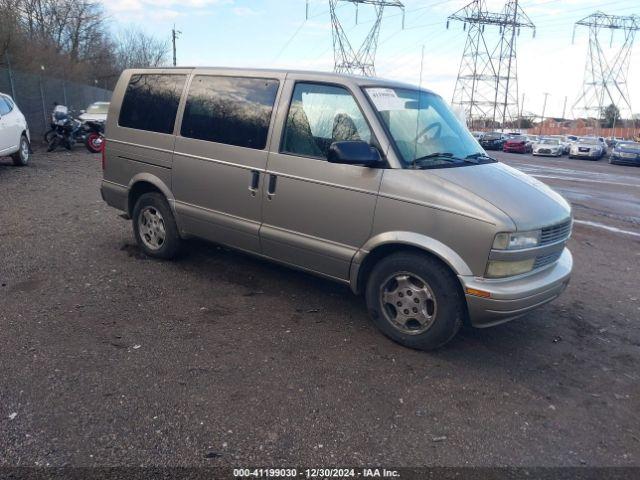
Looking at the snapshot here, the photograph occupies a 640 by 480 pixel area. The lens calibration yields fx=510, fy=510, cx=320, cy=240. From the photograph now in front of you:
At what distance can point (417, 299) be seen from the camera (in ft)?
12.7

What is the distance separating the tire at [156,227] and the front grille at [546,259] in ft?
11.6

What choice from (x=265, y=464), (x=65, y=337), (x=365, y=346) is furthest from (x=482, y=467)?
(x=65, y=337)

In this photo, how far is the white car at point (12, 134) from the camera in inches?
437

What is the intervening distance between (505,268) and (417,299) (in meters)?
0.68

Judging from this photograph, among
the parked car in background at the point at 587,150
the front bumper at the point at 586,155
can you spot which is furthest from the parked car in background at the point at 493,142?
the front bumper at the point at 586,155

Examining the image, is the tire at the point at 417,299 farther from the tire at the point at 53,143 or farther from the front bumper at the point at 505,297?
the tire at the point at 53,143

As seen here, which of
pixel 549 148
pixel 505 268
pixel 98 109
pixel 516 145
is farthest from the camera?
pixel 516 145

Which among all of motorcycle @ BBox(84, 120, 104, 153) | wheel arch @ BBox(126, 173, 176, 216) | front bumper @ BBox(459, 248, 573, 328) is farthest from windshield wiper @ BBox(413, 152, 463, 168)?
motorcycle @ BBox(84, 120, 104, 153)

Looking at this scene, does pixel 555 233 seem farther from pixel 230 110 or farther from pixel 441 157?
pixel 230 110

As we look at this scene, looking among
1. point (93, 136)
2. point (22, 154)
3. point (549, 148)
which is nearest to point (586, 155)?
point (549, 148)

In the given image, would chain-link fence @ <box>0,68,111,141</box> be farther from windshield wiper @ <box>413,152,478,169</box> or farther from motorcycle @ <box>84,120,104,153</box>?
windshield wiper @ <box>413,152,478,169</box>

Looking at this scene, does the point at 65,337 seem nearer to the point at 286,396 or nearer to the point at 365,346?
the point at 286,396

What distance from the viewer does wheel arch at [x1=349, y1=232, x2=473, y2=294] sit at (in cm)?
364

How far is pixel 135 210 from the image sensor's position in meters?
5.74
